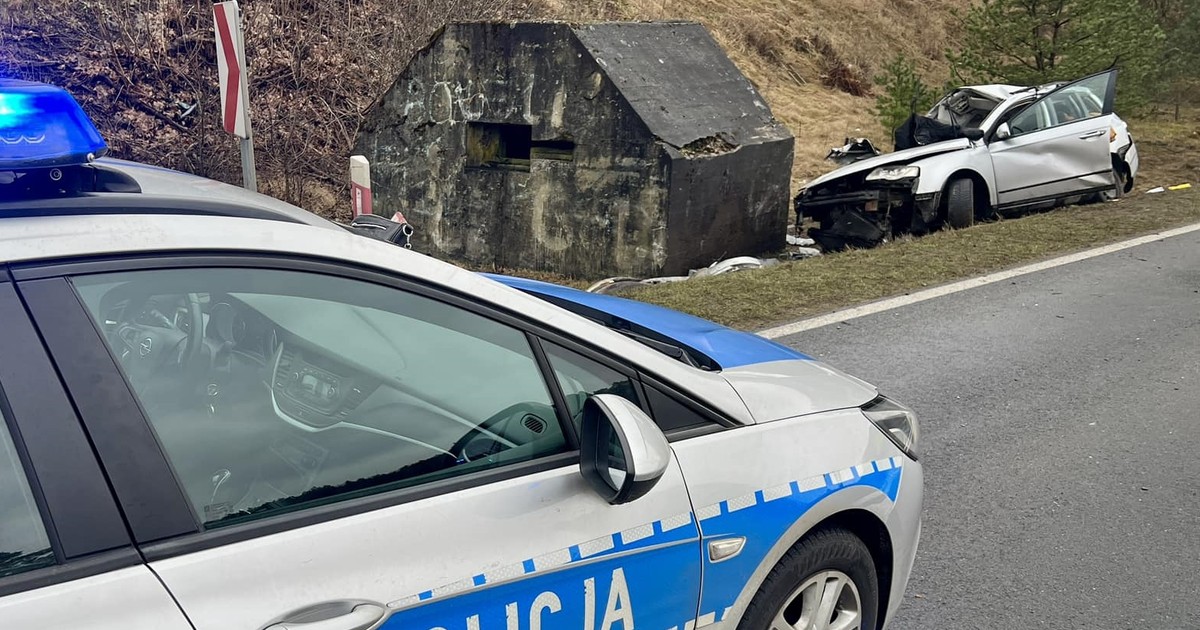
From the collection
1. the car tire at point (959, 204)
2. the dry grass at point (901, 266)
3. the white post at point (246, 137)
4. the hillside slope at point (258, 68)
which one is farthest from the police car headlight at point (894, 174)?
the white post at point (246, 137)

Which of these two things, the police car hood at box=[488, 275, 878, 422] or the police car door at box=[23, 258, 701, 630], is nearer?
the police car door at box=[23, 258, 701, 630]

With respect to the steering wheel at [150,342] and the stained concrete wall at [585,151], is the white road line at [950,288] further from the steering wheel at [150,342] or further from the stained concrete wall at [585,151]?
the steering wheel at [150,342]

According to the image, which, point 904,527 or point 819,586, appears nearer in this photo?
point 819,586

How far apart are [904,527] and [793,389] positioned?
578 millimetres

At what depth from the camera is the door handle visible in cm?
178

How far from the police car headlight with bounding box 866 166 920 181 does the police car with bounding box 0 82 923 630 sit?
28.6 feet

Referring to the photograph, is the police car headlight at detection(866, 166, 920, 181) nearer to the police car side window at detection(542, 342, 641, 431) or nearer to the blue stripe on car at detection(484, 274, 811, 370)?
the blue stripe on car at detection(484, 274, 811, 370)

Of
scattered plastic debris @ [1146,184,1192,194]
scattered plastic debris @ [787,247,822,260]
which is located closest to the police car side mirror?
scattered plastic debris @ [787,247,822,260]

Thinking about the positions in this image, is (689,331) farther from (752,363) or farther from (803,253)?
(803,253)

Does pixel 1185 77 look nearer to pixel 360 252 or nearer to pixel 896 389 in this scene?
pixel 896 389

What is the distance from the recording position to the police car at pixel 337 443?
66.2 inches

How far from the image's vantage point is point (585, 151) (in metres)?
10.2

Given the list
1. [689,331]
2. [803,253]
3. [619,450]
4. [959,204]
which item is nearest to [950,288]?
[803,253]

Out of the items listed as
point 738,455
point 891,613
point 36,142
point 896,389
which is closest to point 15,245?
point 36,142
